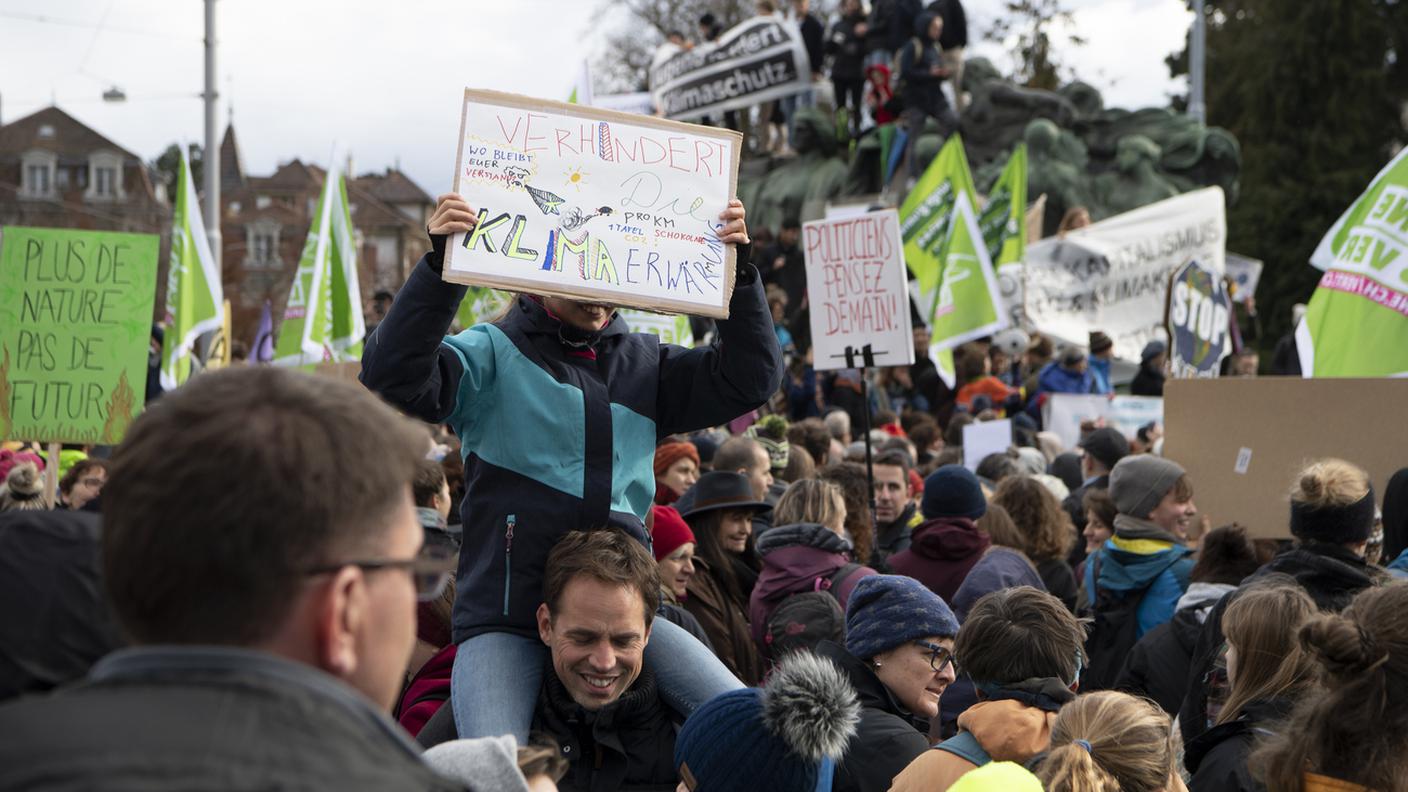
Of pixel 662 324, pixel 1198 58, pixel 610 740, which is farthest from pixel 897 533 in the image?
pixel 1198 58

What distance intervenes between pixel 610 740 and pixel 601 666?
180mm

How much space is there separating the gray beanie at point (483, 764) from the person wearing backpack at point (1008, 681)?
61.2 inches

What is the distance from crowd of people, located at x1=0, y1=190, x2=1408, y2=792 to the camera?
1392mm

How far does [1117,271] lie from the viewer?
16.5m

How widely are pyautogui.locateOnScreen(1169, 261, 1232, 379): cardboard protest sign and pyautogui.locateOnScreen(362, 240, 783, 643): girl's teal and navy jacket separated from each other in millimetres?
7004

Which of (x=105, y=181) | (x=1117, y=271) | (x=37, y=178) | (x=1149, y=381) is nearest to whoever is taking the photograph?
(x=1149, y=381)

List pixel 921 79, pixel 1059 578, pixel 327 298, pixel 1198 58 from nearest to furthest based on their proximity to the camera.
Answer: pixel 1059 578, pixel 327 298, pixel 921 79, pixel 1198 58

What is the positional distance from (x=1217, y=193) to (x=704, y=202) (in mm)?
14947

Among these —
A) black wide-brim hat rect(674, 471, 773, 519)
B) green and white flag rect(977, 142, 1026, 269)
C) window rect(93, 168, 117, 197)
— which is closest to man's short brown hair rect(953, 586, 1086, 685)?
black wide-brim hat rect(674, 471, 773, 519)

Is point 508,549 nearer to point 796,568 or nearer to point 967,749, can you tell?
point 967,749

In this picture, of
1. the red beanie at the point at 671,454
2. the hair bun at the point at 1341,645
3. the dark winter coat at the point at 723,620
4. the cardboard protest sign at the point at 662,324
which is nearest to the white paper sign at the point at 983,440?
the cardboard protest sign at the point at 662,324

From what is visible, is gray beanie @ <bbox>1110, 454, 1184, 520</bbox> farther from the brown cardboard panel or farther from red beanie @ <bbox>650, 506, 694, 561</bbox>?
red beanie @ <bbox>650, 506, 694, 561</bbox>

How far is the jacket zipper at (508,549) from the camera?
3.52m

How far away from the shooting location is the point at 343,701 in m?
1.39
